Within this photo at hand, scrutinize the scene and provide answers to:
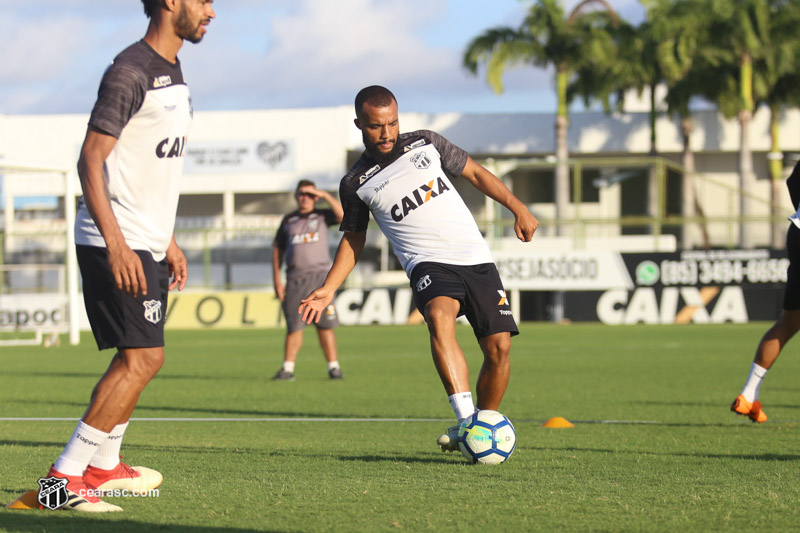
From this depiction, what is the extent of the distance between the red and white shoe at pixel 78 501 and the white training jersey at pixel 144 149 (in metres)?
0.95

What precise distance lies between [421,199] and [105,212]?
2184 mm

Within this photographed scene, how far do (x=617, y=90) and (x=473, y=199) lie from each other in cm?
965

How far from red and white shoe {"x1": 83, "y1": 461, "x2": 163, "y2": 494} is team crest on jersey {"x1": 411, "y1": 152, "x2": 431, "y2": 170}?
2241 millimetres

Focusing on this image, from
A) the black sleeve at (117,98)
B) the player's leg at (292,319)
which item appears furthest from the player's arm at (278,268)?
the black sleeve at (117,98)

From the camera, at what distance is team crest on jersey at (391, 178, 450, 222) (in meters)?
5.89

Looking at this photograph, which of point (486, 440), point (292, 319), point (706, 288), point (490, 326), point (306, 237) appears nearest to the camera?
point (486, 440)

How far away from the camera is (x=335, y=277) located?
5.91 metres

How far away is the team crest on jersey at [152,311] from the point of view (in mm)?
4328

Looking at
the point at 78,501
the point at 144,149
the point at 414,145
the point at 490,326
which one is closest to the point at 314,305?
the point at 490,326

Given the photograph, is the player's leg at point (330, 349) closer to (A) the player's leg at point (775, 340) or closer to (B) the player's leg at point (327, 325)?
(B) the player's leg at point (327, 325)

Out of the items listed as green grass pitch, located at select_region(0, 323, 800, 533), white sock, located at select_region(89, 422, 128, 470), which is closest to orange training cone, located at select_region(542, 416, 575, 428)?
green grass pitch, located at select_region(0, 323, 800, 533)

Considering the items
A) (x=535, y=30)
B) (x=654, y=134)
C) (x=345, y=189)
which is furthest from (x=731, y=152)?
(x=345, y=189)

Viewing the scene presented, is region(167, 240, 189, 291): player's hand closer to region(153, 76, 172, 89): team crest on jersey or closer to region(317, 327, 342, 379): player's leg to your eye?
region(153, 76, 172, 89): team crest on jersey

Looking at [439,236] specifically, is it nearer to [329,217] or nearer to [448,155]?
[448,155]
